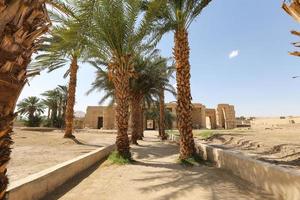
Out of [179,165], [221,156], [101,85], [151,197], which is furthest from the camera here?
[101,85]

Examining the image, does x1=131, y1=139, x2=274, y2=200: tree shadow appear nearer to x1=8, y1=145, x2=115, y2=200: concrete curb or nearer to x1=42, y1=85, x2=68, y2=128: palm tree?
x1=8, y1=145, x2=115, y2=200: concrete curb

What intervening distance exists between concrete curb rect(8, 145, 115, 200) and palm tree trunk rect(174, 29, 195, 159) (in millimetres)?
3627

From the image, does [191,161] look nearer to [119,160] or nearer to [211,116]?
[119,160]

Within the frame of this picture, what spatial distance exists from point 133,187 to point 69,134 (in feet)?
35.1

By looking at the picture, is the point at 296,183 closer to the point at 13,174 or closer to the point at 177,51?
the point at 13,174

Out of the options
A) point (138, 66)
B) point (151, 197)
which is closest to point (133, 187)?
point (151, 197)

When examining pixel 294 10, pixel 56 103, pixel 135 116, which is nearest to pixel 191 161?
pixel 294 10

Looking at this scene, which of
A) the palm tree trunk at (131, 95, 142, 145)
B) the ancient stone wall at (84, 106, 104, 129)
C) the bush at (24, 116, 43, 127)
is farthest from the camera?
the ancient stone wall at (84, 106, 104, 129)

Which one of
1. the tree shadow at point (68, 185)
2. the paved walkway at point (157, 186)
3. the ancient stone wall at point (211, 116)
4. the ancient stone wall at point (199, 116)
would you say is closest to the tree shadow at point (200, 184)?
the paved walkway at point (157, 186)

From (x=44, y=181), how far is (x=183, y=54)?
6644 millimetres

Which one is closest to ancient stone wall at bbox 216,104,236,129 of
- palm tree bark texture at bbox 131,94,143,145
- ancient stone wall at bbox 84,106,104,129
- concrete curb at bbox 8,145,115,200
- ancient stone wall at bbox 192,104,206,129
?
ancient stone wall at bbox 192,104,206,129

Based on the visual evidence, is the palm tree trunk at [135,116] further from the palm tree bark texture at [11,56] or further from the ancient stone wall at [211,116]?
the ancient stone wall at [211,116]

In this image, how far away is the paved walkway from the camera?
15.8 feet

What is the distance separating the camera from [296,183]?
3.82 m
